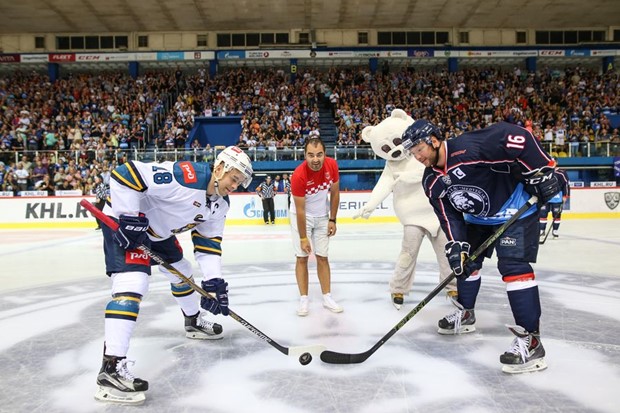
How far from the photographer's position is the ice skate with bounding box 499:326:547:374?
2.80 meters

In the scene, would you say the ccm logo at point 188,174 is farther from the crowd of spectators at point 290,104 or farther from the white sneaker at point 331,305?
the crowd of spectators at point 290,104

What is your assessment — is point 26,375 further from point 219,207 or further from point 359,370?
point 359,370

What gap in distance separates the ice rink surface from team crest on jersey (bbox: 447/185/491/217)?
0.91m

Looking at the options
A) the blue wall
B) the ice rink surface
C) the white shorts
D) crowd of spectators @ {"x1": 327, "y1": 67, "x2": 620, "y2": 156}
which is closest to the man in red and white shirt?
the white shorts

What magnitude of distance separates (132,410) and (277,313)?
1.84m

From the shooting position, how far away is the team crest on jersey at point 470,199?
9.91ft

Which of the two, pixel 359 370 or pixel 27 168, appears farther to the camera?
pixel 27 168

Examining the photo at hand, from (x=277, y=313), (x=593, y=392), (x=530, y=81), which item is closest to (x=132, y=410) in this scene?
(x=277, y=313)

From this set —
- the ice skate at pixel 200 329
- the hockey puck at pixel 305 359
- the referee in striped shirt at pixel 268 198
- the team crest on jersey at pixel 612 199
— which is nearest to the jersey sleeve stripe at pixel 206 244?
the ice skate at pixel 200 329

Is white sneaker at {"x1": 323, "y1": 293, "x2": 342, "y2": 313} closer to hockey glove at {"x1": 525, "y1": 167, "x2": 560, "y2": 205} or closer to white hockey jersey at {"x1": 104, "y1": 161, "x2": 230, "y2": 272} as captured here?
white hockey jersey at {"x1": 104, "y1": 161, "x2": 230, "y2": 272}

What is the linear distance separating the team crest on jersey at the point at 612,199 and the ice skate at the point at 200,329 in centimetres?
1374

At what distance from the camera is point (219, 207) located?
10.5ft

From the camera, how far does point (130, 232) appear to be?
260 cm

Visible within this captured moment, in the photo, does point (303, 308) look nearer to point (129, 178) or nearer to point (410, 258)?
point (410, 258)
